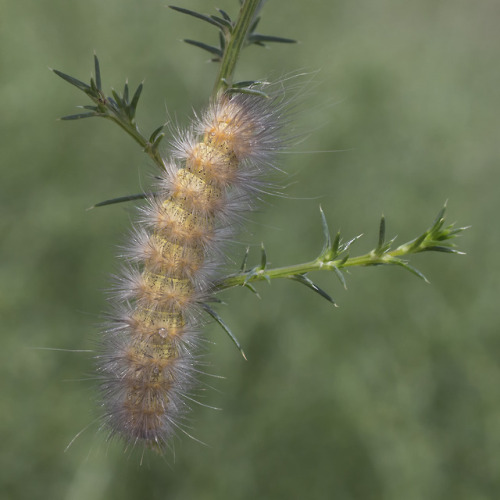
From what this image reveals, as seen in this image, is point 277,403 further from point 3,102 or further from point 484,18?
point 484,18

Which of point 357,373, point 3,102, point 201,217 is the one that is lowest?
point 357,373

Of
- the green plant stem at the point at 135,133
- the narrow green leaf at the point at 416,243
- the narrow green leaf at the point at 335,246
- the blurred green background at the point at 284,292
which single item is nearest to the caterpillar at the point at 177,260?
the green plant stem at the point at 135,133

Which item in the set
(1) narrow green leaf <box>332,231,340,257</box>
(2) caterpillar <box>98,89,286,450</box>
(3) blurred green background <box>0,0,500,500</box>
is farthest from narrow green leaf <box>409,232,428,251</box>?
(3) blurred green background <box>0,0,500,500</box>

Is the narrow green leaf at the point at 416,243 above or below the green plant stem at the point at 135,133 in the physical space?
below

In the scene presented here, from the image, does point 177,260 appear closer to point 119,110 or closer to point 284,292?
point 119,110

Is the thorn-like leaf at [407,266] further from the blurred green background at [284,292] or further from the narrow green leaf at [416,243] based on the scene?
the blurred green background at [284,292]

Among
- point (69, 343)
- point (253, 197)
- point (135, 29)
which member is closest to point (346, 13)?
point (135, 29)
